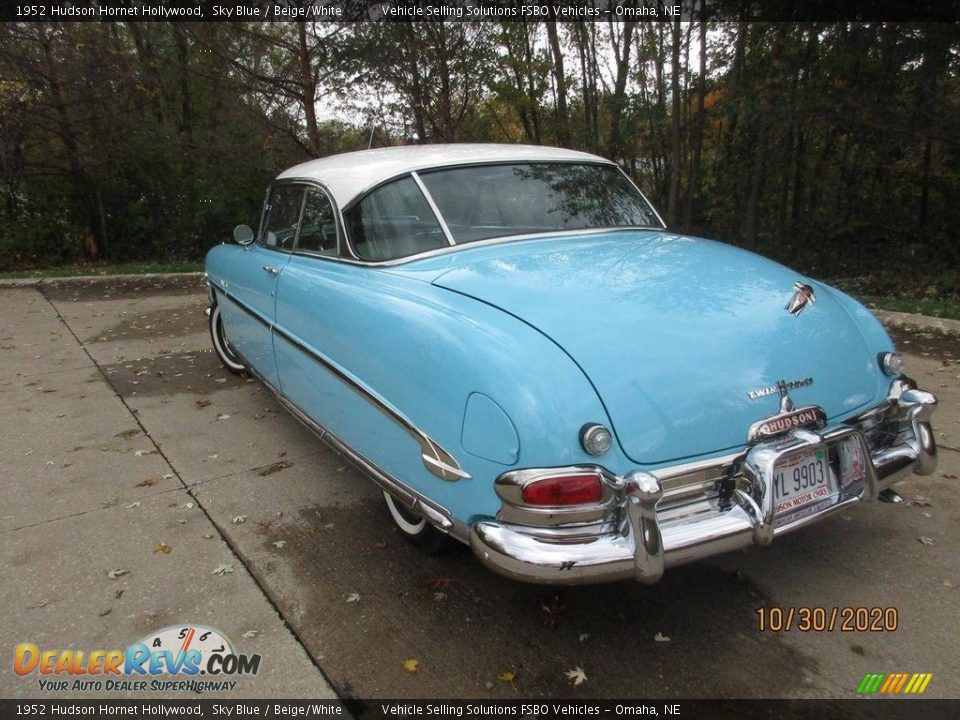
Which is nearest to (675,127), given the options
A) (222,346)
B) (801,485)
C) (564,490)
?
(222,346)

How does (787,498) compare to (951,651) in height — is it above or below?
above

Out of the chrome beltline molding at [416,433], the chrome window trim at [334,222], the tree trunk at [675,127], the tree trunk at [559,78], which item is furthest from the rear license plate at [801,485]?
the tree trunk at [559,78]

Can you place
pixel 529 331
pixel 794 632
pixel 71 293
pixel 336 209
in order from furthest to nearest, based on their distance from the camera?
pixel 71 293
pixel 336 209
pixel 794 632
pixel 529 331

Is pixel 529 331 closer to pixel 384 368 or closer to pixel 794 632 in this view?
pixel 384 368

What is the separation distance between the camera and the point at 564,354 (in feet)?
6.79

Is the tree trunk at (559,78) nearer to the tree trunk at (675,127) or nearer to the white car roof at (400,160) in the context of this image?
the tree trunk at (675,127)

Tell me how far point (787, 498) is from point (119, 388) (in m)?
4.88

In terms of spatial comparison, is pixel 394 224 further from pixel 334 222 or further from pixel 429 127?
pixel 429 127

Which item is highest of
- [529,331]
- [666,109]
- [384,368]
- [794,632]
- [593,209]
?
[666,109]

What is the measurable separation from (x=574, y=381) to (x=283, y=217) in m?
2.71

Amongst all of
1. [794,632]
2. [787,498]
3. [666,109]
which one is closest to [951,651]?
[794,632]

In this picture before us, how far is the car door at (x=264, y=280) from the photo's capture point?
148 inches

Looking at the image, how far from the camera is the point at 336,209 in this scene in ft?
11.0

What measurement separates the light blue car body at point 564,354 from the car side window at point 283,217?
84 cm
